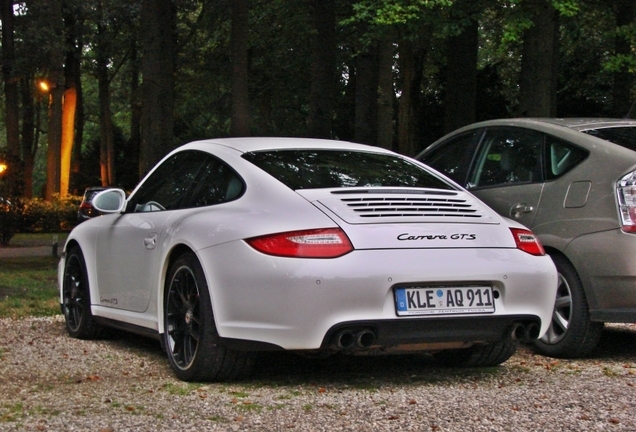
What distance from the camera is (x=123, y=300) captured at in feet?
23.4

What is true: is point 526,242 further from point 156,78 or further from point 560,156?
point 156,78

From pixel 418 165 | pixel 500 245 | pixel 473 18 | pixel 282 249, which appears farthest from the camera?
pixel 473 18

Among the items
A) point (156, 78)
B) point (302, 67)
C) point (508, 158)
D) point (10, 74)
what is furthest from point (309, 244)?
point (302, 67)

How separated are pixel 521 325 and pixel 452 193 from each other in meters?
0.89

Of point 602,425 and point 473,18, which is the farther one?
point 473,18

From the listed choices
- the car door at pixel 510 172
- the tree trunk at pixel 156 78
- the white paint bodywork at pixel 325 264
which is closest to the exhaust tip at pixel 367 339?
the white paint bodywork at pixel 325 264

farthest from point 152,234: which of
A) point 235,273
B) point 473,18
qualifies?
point 473,18

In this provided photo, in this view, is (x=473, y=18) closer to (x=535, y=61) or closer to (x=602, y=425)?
(x=535, y=61)

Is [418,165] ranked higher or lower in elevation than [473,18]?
lower

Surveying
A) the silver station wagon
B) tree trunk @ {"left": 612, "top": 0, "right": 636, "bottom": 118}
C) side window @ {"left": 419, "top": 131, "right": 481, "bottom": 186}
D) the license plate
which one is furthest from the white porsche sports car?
tree trunk @ {"left": 612, "top": 0, "right": 636, "bottom": 118}

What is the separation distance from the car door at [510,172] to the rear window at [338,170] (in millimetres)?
1199

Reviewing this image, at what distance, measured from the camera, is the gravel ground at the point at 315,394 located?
492 centimetres

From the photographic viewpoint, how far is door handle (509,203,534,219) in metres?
7.58

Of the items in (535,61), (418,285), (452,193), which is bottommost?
(418,285)
